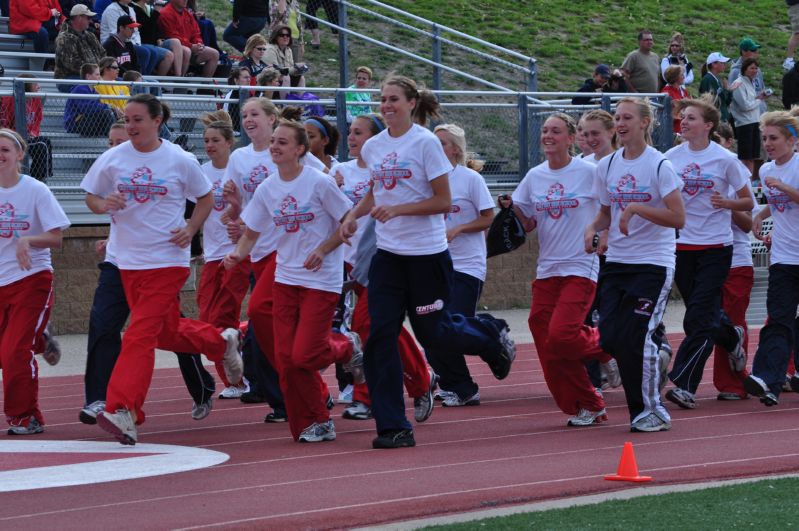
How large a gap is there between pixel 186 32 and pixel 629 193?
1158 centimetres

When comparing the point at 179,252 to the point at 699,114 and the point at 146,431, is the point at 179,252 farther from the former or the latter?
the point at 699,114

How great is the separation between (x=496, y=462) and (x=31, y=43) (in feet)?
40.5

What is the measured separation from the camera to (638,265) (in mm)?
8414

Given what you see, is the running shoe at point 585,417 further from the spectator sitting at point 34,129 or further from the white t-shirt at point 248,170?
the spectator sitting at point 34,129

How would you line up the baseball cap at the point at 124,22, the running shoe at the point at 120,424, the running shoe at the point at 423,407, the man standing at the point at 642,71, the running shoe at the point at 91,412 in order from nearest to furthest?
the running shoe at the point at 120,424 < the running shoe at the point at 91,412 < the running shoe at the point at 423,407 < the baseball cap at the point at 124,22 < the man standing at the point at 642,71

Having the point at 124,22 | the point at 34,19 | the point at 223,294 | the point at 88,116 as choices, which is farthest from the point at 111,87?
the point at 223,294

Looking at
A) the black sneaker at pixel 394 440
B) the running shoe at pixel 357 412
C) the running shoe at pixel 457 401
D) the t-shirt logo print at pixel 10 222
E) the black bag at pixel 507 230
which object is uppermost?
the t-shirt logo print at pixel 10 222

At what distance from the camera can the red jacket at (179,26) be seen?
18562mm

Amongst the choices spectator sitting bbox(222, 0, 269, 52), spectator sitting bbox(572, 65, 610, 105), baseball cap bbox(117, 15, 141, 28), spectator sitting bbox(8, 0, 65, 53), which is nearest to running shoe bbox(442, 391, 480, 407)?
baseball cap bbox(117, 15, 141, 28)

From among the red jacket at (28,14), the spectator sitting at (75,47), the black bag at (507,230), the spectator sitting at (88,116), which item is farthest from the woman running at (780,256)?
the red jacket at (28,14)

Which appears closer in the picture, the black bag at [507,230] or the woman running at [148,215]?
the woman running at [148,215]

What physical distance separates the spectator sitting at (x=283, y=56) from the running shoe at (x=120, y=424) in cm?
1027

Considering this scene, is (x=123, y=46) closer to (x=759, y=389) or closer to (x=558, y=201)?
(x=558, y=201)

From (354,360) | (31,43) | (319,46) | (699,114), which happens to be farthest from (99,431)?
(319,46)
